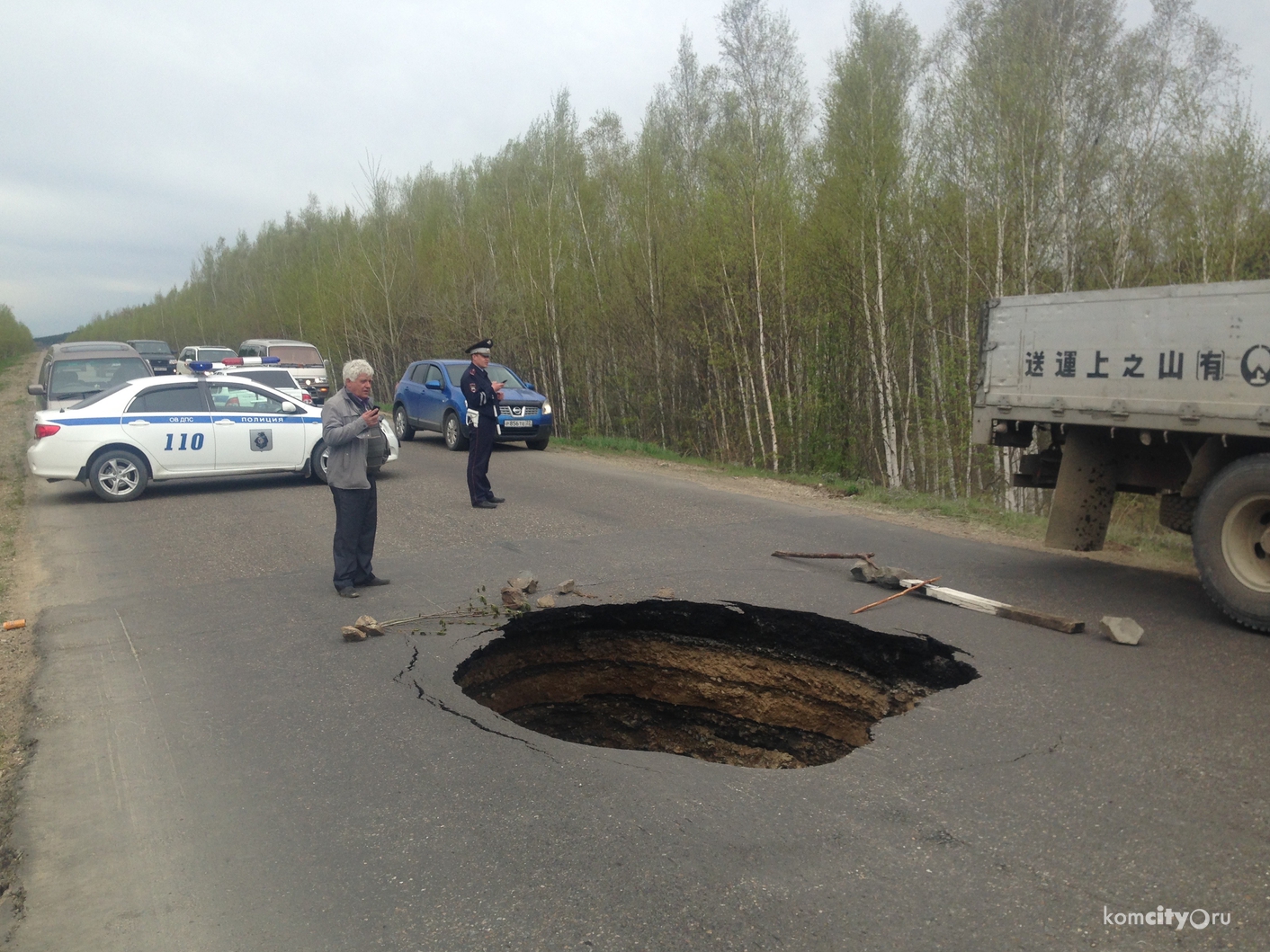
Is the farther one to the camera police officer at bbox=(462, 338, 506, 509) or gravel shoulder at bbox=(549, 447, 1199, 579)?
police officer at bbox=(462, 338, 506, 509)

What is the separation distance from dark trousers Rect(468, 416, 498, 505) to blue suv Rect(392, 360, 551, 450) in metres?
6.47

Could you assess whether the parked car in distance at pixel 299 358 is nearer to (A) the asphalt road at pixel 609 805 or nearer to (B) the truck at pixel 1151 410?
(A) the asphalt road at pixel 609 805

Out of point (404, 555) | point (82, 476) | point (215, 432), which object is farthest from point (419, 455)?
point (404, 555)

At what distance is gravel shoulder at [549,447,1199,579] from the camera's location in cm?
829

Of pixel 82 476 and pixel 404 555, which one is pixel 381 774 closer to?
pixel 404 555

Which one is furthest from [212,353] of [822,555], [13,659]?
[822,555]

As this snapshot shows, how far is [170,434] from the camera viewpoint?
12.8m

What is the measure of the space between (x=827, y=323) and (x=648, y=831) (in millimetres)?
20881

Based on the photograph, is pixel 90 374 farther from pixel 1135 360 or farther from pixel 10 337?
pixel 10 337

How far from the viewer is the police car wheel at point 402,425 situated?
70.3ft

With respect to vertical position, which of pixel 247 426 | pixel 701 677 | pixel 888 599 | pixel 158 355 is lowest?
pixel 701 677

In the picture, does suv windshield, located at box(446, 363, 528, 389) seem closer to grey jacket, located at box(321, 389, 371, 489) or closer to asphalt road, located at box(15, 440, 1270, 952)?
grey jacket, located at box(321, 389, 371, 489)

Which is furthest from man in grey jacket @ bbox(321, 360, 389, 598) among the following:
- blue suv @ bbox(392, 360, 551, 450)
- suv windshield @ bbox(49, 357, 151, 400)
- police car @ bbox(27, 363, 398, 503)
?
suv windshield @ bbox(49, 357, 151, 400)

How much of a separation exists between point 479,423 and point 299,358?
18.2 meters
